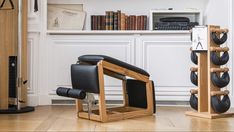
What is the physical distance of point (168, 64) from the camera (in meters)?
4.51

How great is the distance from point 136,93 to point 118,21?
3.55ft

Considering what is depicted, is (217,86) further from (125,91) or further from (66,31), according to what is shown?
(66,31)

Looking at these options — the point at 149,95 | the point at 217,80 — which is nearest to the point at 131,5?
the point at 149,95

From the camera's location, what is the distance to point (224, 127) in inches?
118

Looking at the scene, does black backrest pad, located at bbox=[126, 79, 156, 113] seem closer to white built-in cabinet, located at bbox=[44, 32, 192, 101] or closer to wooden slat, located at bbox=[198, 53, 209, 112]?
wooden slat, located at bbox=[198, 53, 209, 112]

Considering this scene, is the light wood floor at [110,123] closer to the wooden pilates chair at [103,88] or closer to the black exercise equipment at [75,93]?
the wooden pilates chair at [103,88]

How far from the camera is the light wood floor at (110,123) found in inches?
115

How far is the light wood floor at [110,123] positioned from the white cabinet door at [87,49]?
84 centimetres

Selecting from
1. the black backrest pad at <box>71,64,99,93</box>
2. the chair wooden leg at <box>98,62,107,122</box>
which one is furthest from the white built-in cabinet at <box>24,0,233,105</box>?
the chair wooden leg at <box>98,62,107,122</box>

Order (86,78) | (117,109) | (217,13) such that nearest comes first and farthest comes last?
1. (86,78)
2. (117,109)
3. (217,13)

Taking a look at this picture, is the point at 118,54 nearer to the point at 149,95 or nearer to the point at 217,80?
the point at 149,95

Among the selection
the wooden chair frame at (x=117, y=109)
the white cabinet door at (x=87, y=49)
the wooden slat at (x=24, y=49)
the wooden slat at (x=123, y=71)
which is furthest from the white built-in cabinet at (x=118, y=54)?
the wooden slat at (x=123, y=71)

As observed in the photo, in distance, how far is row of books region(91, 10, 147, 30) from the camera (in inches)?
179

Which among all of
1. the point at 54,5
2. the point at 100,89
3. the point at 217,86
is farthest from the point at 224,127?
the point at 54,5
